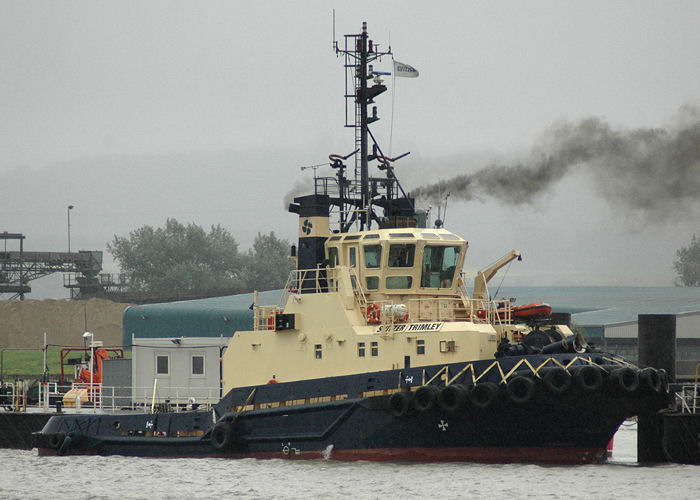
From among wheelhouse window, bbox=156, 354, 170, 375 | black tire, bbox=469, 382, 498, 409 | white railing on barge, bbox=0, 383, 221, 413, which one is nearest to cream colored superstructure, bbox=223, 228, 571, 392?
black tire, bbox=469, 382, 498, 409

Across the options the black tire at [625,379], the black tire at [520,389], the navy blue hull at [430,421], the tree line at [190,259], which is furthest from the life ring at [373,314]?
the tree line at [190,259]

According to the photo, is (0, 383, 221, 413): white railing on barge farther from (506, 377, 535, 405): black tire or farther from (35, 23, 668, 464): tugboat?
(506, 377, 535, 405): black tire

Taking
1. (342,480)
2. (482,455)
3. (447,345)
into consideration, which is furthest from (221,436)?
(482,455)

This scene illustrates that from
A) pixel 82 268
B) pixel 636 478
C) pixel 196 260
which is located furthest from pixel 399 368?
pixel 196 260

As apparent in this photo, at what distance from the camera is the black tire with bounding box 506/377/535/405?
64.6 ft

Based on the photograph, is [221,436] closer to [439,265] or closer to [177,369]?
[177,369]

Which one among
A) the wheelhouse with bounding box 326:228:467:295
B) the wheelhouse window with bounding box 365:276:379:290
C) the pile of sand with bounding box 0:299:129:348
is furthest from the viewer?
the pile of sand with bounding box 0:299:129:348

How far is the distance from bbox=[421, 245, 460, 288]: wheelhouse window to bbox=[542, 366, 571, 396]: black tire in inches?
143

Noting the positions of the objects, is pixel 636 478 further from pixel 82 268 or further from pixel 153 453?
pixel 82 268

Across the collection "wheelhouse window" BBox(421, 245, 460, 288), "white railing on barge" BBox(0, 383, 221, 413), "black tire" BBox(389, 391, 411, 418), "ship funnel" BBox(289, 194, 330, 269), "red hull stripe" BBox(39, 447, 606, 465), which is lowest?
"red hull stripe" BBox(39, 447, 606, 465)

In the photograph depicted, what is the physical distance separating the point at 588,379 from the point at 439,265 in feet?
13.8

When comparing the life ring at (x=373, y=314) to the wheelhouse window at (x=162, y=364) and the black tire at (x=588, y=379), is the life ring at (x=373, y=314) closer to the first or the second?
the black tire at (x=588, y=379)

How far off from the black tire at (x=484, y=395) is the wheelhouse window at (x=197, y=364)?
24.7 feet

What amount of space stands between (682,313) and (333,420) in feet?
96.7
